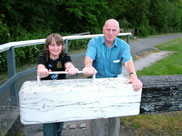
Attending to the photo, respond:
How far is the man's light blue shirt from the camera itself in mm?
2234

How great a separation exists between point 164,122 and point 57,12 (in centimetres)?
1193

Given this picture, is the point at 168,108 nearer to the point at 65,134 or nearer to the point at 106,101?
the point at 106,101

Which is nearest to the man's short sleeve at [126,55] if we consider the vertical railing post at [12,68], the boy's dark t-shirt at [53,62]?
the boy's dark t-shirt at [53,62]

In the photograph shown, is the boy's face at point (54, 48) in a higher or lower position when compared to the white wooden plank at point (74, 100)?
higher

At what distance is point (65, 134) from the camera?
8.82 feet

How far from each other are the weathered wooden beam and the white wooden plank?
0.86 ft

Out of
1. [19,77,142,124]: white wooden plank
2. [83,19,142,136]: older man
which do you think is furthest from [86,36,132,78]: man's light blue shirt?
[19,77,142,124]: white wooden plank

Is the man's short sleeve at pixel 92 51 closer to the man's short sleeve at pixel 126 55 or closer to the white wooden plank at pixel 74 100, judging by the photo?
the man's short sleeve at pixel 126 55

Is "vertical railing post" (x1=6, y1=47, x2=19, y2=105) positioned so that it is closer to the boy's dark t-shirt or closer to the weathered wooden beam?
the boy's dark t-shirt

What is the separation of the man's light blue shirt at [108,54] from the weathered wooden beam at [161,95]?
1.19 ft

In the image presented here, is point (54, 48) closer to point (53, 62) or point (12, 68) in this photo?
point (53, 62)

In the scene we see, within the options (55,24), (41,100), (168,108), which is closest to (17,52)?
(41,100)

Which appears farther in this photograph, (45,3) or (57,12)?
(57,12)

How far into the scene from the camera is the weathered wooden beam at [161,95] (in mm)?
1991
